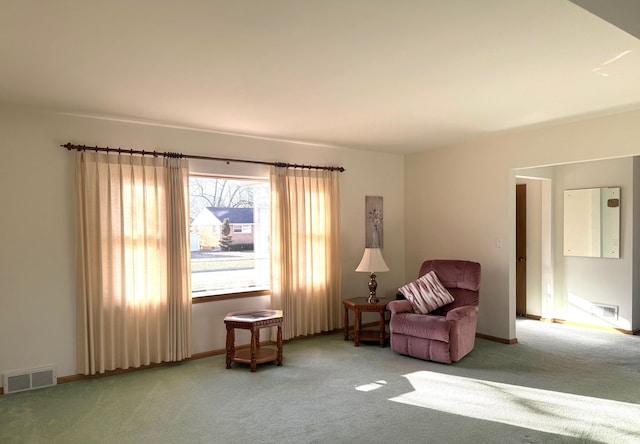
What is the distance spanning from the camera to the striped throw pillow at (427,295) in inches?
191

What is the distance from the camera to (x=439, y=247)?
590cm

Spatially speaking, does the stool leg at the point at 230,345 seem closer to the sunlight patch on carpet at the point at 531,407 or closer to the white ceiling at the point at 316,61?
the sunlight patch on carpet at the point at 531,407

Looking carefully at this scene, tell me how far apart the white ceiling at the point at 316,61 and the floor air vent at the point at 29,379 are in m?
2.38

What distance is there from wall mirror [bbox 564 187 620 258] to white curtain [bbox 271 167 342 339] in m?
3.40

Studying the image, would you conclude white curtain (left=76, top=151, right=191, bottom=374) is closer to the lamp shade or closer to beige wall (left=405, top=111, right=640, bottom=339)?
the lamp shade

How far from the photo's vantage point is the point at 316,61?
2.69 m

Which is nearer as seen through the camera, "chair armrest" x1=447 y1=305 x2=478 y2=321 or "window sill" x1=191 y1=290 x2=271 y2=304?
"chair armrest" x1=447 y1=305 x2=478 y2=321

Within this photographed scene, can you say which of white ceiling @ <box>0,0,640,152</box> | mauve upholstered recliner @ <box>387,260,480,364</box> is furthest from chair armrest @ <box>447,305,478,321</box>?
white ceiling @ <box>0,0,640,152</box>

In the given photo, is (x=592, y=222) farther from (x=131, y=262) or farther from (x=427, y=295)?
(x=131, y=262)

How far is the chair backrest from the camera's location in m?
4.84

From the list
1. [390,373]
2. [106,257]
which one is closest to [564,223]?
[390,373]

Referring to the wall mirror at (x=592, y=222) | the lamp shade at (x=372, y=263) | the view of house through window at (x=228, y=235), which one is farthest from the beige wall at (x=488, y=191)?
the view of house through window at (x=228, y=235)

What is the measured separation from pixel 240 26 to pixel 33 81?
6.15 feet

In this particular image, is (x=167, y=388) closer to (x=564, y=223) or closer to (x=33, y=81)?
(x=33, y=81)
